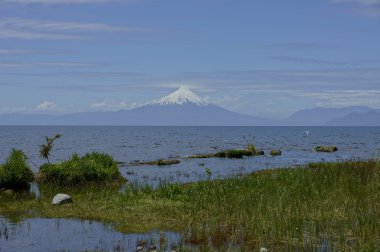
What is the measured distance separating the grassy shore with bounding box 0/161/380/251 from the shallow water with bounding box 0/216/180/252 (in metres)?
0.91

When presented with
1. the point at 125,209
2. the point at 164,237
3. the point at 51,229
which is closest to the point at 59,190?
the point at 125,209

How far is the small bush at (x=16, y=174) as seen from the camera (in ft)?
101

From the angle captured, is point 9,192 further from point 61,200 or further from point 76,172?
point 61,200

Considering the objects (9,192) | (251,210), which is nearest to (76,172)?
(9,192)

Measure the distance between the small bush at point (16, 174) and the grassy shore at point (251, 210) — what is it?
1.46 metres

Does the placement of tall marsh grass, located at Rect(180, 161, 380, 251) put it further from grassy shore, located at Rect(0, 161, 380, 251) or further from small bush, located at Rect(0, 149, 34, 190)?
small bush, located at Rect(0, 149, 34, 190)

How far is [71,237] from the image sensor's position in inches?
736

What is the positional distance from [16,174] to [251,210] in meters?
18.0

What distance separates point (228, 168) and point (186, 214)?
31731 millimetres

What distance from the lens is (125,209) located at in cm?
2367

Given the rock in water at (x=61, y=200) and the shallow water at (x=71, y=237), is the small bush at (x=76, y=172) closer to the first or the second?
the rock in water at (x=61, y=200)

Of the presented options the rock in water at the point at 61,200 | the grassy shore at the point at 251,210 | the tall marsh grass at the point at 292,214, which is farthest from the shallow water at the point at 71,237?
the rock in water at the point at 61,200

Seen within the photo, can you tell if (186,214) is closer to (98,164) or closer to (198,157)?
(98,164)

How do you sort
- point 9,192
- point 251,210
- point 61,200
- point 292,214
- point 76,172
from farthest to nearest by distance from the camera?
1. point 76,172
2. point 9,192
3. point 61,200
4. point 251,210
5. point 292,214
